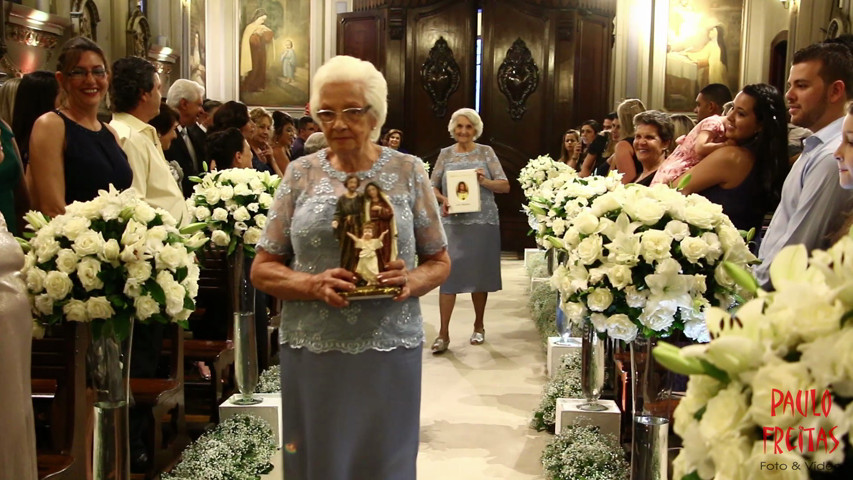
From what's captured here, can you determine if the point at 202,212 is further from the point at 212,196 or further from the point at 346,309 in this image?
the point at 346,309

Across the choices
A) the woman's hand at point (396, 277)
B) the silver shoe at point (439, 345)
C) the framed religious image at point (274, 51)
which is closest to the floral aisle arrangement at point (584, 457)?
the woman's hand at point (396, 277)

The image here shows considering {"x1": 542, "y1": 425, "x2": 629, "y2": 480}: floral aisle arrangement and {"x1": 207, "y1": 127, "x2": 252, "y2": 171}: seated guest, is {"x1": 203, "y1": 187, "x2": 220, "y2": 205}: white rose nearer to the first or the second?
{"x1": 207, "y1": 127, "x2": 252, "y2": 171}: seated guest

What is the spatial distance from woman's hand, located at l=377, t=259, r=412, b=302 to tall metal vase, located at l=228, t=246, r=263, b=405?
238cm

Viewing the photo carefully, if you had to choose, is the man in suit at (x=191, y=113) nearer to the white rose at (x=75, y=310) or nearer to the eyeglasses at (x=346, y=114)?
the white rose at (x=75, y=310)

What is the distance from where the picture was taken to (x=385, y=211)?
8.72 feet

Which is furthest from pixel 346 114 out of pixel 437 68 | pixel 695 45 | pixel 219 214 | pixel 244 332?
pixel 695 45

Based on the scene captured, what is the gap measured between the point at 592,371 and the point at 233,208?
2.12m

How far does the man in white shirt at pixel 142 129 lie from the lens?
14.6 feet

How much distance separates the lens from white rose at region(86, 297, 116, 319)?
2963 millimetres

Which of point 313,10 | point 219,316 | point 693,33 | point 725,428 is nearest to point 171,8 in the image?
point 313,10

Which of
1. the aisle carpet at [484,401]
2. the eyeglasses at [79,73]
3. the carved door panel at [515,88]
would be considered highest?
the carved door panel at [515,88]

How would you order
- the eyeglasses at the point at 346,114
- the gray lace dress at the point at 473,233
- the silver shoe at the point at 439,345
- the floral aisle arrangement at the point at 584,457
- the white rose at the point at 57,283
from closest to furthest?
1. the eyeglasses at the point at 346,114
2. the white rose at the point at 57,283
3. the floral aisle arrangement at the point at 584,457
4. the silver shoe at the point at 439,345
5. the gray lace dress at the point at 473,233

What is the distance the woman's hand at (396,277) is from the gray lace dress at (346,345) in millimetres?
144

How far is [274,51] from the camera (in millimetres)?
21375
